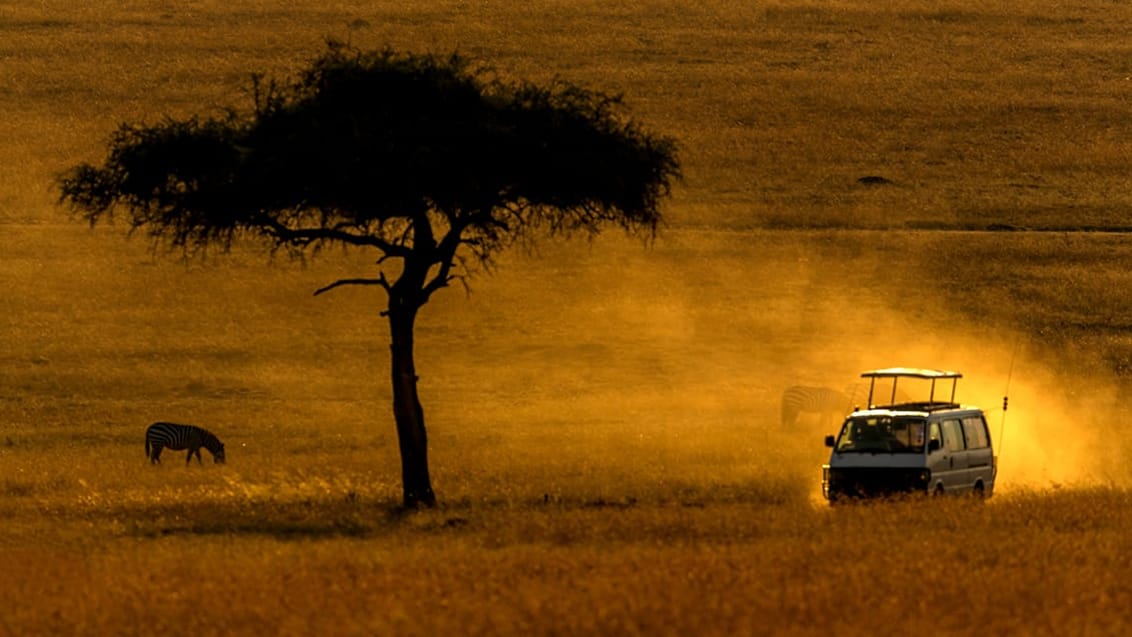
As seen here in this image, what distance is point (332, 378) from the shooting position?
2092 inches

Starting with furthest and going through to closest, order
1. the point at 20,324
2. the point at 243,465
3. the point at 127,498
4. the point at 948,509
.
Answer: the point at 20,324 → the point at 243,465 → the point at 127,498 → the point at 948,509

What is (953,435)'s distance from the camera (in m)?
29.3

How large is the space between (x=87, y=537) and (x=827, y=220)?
49338 millimetres

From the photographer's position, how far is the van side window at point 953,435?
95.3 ft

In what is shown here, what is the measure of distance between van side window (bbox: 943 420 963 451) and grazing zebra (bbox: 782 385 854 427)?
16425 millimetres

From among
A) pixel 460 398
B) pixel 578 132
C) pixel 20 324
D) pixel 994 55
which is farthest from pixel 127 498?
pixel 994 55

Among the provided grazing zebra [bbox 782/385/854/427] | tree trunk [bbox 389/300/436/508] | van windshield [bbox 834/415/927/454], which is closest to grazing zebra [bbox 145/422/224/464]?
tree trunk [bbox 389/300/436/508]

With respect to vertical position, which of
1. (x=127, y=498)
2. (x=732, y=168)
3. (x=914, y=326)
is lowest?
(x=127, y=498)

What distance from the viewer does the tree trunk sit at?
1211 inches

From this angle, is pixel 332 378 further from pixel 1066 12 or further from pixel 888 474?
pixel 1066 12

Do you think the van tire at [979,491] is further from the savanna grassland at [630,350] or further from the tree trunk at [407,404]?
the tree trunk at [407,404]

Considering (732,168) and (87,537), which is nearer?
(87,537)

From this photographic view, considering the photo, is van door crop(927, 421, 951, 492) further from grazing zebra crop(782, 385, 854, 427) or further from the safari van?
grazing zebra crop(782, 385, 854, 427)

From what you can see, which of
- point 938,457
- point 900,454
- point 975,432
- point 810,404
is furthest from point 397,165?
point 810,404
